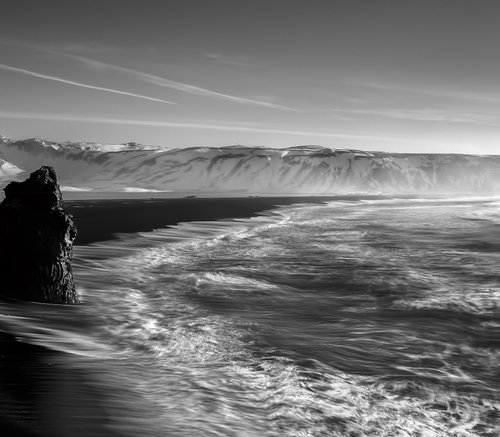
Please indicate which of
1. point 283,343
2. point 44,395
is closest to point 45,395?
point 44,395

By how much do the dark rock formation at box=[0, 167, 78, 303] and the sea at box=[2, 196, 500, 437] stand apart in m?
0.66

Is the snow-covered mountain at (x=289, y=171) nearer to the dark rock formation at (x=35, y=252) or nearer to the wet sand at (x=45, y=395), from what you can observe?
the dark rock formation at (x=35, y=252)

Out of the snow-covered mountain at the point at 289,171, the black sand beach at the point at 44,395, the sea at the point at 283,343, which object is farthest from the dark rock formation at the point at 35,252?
the snow-covered mountain at the point at 289,171

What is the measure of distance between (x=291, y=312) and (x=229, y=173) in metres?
160

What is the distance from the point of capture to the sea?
18.5 ft

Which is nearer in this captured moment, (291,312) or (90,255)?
(291,312)

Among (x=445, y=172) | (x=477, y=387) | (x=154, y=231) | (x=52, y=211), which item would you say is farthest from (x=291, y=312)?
(x=445, y=172)

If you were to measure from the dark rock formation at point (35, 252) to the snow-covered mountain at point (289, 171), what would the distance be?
13731 centimetres

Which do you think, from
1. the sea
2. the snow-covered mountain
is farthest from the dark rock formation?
the snow-covered mountain

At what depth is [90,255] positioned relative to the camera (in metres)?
18.0

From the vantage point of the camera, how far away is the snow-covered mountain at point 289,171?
158 metres

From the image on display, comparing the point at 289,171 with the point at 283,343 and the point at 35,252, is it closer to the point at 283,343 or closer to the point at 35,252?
the point at 35,252

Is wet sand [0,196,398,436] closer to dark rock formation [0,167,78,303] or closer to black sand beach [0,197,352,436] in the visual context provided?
black sand beach [0,197,352,436]

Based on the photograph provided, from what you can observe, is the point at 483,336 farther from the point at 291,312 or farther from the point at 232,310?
the point at 232,310
